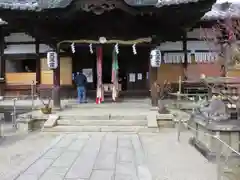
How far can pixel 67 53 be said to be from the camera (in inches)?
704

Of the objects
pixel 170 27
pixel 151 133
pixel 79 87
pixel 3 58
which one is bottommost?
pixel 151 133

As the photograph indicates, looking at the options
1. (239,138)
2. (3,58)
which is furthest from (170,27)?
(3,58)

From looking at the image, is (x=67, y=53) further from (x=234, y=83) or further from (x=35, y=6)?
(x=234, y=83)

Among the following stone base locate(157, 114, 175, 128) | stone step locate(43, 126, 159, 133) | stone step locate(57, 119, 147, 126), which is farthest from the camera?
stone base locate(157, 114, 175, 128)

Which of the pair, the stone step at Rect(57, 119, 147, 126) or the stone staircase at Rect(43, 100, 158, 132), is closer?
the stone staircase at Rect(43, 100, 158, 132)

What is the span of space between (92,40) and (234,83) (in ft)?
27.6

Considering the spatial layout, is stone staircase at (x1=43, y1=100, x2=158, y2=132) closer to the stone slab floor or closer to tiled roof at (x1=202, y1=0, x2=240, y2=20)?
the stone slab floor

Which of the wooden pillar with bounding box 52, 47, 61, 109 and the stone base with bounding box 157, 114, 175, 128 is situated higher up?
the wooden pillar with bounding box 52, 47, 61, 109

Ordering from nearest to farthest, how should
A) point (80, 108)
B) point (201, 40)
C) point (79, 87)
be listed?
point (80, 108)
point (79, 87)
point (201, 40)

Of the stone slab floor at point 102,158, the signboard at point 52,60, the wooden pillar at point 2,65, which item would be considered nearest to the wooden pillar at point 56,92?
the signboard at point 52,60

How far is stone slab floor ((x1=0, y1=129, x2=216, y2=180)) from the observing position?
19.8 ft

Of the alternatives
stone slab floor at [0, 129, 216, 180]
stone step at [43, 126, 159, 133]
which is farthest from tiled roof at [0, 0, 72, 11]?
stone slab floor at [0, 129, 216, 180]

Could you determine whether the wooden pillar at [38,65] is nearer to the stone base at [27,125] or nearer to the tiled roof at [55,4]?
the tiled roof at [55,4]

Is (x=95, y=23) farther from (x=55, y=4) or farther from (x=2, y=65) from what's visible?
(x=2, y=65)
